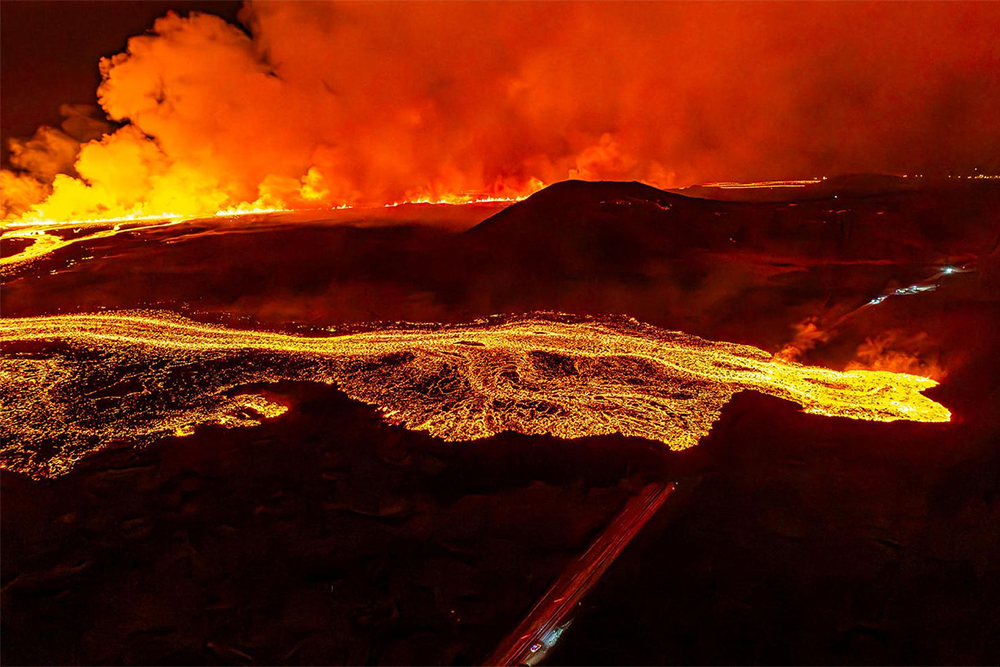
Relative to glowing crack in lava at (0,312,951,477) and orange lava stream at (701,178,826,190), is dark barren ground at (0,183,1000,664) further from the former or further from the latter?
orange lava stream at (701,178,826,190)

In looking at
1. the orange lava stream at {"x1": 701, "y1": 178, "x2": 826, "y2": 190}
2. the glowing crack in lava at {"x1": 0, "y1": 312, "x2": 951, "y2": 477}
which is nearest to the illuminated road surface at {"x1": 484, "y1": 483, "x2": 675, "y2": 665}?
the glowing crack in lava at {"x1": 0, "y1": 312, "x2": 951, "y2": 477}

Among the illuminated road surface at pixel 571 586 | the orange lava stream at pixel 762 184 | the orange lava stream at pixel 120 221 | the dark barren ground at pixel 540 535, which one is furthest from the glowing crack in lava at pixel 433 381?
the orange lava stream at pixel 762 184

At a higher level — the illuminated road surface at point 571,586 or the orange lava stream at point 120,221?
the orange lava stream at point 120,221

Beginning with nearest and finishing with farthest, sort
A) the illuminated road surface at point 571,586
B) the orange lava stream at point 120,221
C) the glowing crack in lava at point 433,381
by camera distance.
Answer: the illuminated road surface at point 571,586, the glowing crack in lava at point 433,381, the orange lava stream at point 120,221

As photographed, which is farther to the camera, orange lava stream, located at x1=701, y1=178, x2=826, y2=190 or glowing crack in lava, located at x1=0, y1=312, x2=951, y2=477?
orange lava stream, located at x1=701, y1=178, x2=826, y2=190

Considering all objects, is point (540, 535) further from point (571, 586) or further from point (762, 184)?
point (762, 184)

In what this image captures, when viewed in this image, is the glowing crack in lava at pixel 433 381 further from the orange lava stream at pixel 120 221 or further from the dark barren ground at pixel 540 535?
the orange lava stream at pixel 120 221
